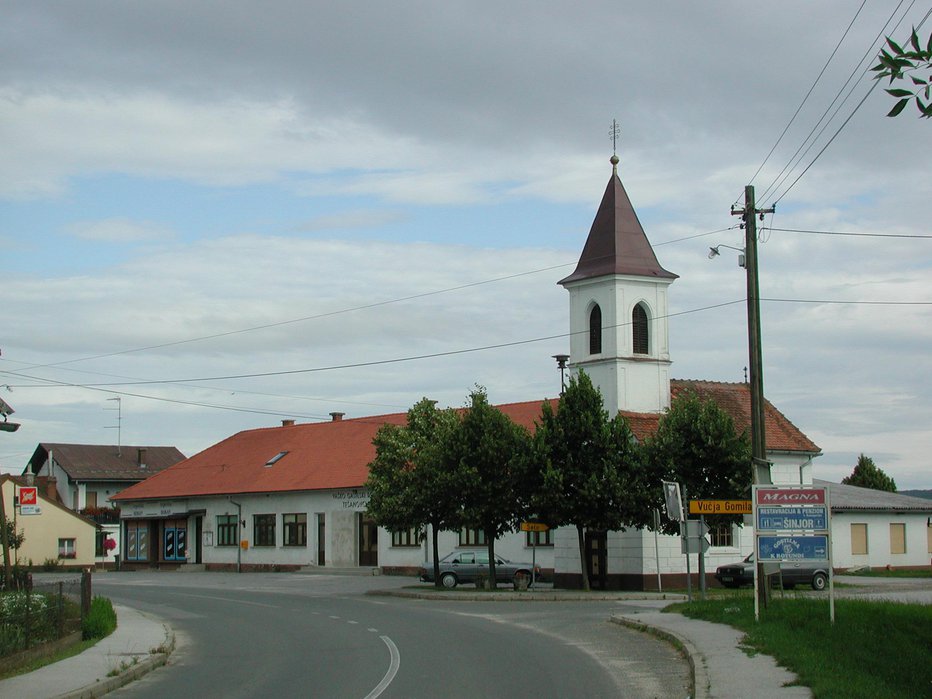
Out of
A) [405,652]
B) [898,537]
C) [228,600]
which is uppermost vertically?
[405,652]

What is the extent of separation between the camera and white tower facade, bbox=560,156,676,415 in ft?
139

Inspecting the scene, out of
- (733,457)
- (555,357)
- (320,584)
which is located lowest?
(320,584)

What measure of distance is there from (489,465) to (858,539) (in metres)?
21.5

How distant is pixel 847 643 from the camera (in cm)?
1689

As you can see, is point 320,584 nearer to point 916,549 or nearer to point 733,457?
point 733,457

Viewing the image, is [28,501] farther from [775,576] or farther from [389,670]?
[775,576]

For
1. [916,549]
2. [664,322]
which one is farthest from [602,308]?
[916,549]

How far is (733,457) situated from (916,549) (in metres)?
21.3

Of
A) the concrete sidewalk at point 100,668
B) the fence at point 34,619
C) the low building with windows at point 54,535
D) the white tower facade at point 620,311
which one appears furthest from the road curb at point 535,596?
the low building with windows at point 54,535

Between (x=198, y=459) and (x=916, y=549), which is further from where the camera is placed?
(x=198, y=459)

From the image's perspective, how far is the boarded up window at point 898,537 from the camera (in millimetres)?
52594

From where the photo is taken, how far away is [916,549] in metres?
53.4

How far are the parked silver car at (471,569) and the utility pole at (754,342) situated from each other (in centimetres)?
1856

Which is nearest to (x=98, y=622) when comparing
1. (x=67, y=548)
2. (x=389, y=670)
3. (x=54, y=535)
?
(x=389, y=670)
